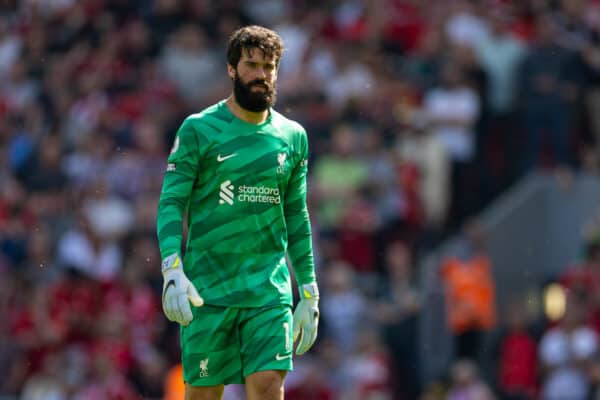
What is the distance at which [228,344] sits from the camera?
8055 mm

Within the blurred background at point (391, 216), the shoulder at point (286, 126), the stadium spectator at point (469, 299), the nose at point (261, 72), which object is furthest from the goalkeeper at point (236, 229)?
the stadium spectator at point (469, 299)

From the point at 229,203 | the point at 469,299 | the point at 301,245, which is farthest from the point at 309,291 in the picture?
the point at 469,299

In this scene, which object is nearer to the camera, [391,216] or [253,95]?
[253,95]

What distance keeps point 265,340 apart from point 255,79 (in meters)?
1.39

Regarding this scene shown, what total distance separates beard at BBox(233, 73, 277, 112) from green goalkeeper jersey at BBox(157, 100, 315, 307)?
4.0 inches

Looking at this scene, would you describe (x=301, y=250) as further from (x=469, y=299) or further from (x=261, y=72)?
(x=469, y=299)

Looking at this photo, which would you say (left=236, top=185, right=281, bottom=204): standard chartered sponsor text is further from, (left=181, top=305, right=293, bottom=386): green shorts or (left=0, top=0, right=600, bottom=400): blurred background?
(left=0, top=0, right=600, bottom=400): blurred background

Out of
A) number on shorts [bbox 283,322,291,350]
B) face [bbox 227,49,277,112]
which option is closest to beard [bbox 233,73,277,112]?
face [bbox 227,49,277,112]

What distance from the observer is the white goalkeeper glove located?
25.1 ft

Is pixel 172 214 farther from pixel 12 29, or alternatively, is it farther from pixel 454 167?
pixel 12 29

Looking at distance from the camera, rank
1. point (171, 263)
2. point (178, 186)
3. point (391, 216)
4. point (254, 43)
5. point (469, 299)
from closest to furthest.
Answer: point (171, 263) < point (178, 186) < point (254, 43) < point (469, 299) < point (391, 216)

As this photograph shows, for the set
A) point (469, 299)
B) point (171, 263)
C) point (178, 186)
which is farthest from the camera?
point (469, 299)

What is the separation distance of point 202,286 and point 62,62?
47.3ft

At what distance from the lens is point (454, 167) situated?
17.7m
